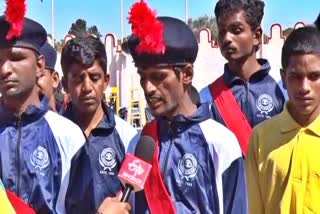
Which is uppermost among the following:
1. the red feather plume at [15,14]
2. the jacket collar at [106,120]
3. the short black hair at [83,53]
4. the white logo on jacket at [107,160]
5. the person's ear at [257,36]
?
the red feather plume at [15,14]

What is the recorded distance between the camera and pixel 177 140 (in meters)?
3.83

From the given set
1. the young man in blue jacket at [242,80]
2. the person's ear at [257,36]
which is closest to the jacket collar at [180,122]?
the young man in blue jacket at [242,80]

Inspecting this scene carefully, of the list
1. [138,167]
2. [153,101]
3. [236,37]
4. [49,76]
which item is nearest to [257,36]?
[236,37]

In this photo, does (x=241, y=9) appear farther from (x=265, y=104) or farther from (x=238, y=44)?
(x=265, y=104)

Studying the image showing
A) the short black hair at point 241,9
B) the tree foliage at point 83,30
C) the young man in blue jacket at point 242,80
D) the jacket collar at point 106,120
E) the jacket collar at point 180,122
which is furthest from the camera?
the tree foliage at point 83,30

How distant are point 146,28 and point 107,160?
978 mm

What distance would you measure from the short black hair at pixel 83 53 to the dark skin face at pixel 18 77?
1.22ft

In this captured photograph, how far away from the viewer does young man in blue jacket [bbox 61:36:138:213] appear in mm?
4273

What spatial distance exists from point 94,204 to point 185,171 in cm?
80

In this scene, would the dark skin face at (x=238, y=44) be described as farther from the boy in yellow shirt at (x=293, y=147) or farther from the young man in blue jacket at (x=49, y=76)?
the young man in blue jacket at (x=49, y=76)

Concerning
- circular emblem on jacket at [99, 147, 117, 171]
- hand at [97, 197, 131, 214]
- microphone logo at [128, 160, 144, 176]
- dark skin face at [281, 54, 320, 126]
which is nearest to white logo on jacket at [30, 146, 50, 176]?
circular emblem on jacket at [99, 147, 117, 171]

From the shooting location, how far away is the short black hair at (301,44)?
3.72 meters

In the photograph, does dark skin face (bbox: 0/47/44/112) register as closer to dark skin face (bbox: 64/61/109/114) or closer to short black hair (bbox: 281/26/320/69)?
dark skin face (bbox: 64/61/109/114)

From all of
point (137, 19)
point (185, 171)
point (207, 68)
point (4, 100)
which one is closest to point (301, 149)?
point (185, 171)
